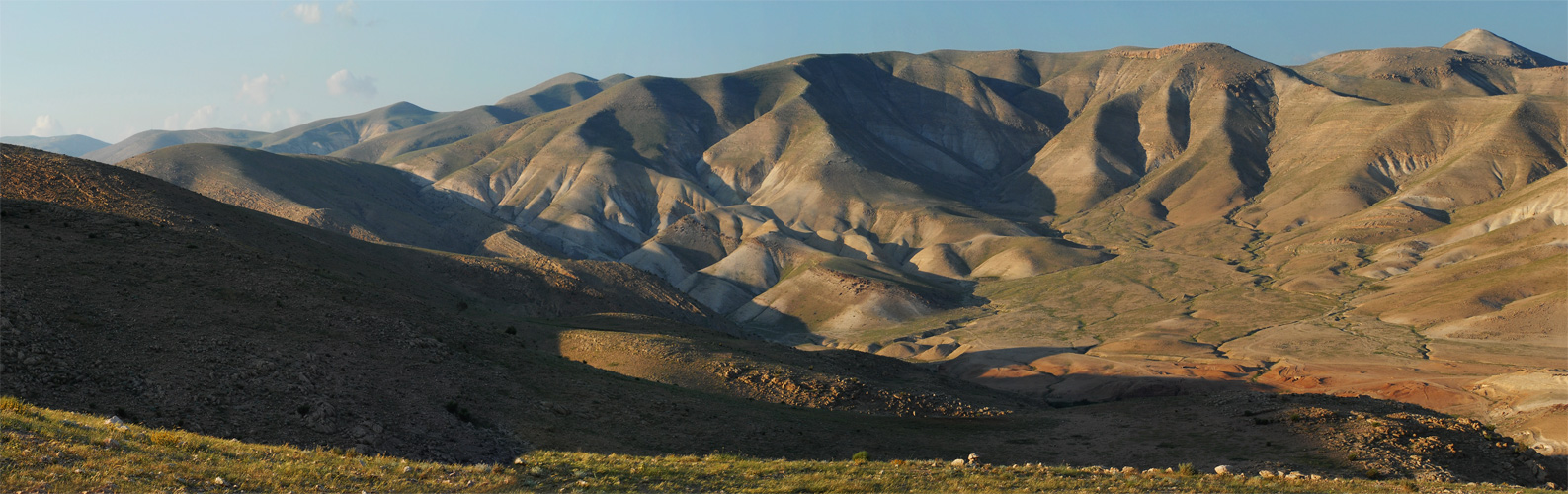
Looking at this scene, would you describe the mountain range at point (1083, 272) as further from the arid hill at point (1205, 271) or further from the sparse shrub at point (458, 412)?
the sparse shrub at point (458, 412)

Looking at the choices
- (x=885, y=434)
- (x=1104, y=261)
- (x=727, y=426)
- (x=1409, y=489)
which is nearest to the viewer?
(x=1409, y=489)

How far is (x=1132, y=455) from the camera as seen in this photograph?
35.0 meters

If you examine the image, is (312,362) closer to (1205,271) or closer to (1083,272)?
(1083,272)

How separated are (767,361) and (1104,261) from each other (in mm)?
119970

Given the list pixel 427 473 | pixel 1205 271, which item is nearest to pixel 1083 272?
pixel 1205 271

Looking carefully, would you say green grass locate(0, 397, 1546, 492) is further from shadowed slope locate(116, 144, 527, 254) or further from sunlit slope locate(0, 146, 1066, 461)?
shadowed slope locate(116, 144, 527, 254)

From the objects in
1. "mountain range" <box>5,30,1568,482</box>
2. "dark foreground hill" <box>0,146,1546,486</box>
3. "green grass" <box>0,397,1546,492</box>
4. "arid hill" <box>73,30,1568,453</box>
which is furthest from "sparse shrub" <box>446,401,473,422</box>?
"arid hill" <box>73,30,1568,453</box>

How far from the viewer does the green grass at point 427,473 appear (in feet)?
47.9

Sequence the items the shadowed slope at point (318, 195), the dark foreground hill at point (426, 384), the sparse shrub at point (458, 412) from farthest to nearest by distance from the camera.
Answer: the shadowed slope at point (318, 195)
the sparse shrub at point (458, 412)
the dark foreground hill at point (426, 384)

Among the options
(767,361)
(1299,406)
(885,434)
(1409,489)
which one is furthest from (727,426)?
(1299,406)

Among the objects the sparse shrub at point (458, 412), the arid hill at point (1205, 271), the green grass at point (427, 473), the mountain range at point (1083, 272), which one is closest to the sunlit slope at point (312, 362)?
the sparse shrub at point (458, 412)

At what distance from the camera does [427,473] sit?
58.2 feet

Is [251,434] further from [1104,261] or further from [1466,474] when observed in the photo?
[1104,261]

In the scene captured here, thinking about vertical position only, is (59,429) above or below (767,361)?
above
